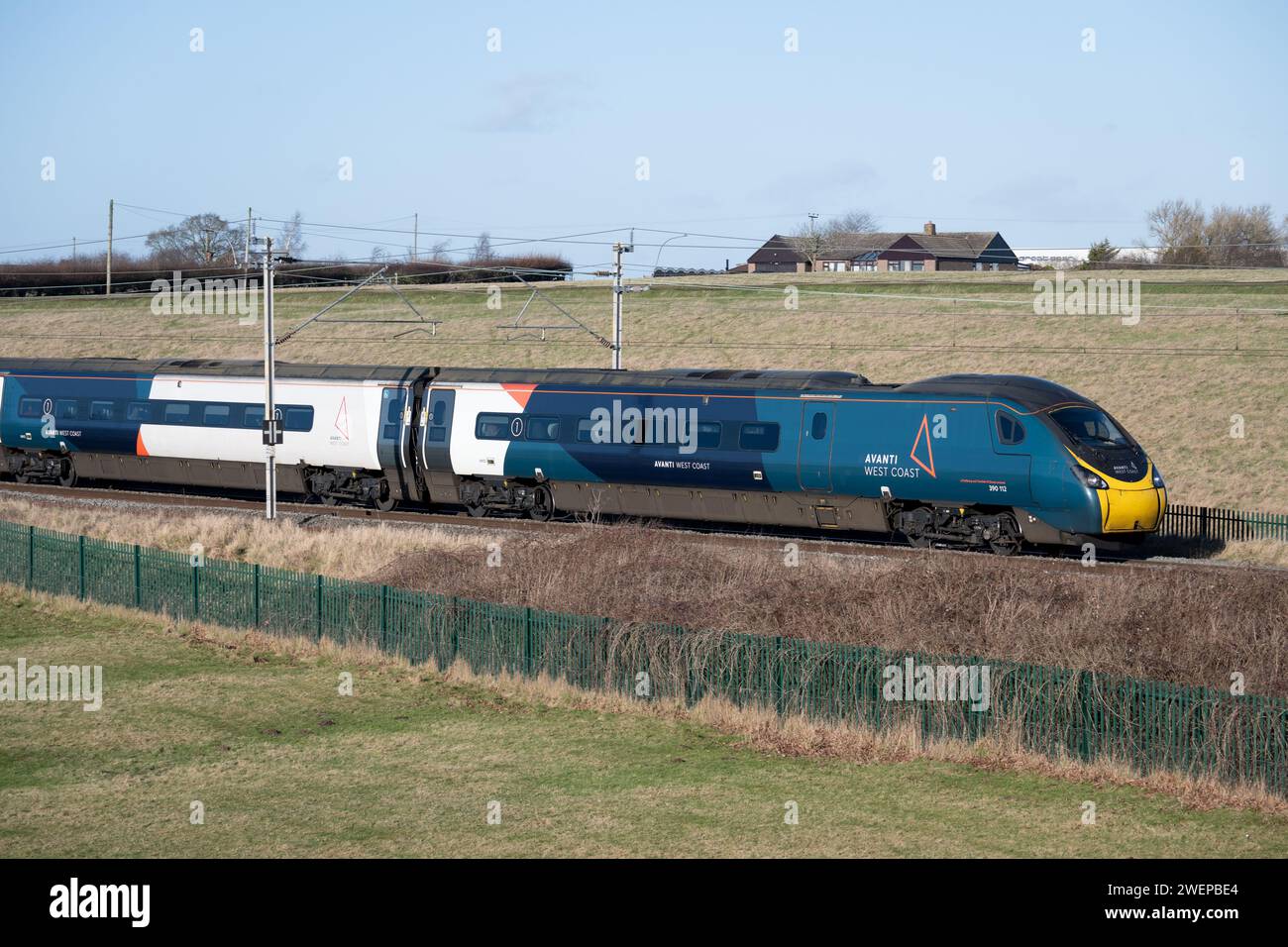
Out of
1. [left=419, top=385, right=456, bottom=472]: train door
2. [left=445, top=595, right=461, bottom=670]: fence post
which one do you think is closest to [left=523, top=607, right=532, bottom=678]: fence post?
[left=445, top=595, right=461, bottom=670]: fence post

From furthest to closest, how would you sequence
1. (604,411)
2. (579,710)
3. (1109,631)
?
(604,411)
(579,710)
(1109,631)

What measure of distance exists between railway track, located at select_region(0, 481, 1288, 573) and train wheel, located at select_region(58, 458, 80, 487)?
1.16 feet

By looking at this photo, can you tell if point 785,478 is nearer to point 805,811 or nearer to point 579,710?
point 579,710

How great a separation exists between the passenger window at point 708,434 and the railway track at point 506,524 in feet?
6.51

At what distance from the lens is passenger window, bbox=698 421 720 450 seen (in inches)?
1183

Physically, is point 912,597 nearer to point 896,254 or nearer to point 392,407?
point 392,407

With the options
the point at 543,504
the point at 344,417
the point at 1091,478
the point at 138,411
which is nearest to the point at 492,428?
the point at 543,504

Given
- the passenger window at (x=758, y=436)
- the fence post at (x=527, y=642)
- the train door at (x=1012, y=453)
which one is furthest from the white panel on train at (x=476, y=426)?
the fence post at (x=527, y=642)

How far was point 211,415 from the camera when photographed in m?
37.8

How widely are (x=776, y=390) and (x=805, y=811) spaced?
16216mm

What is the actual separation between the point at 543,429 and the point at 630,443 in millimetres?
2417

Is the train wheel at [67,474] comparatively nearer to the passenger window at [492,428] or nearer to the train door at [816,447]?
the passenger window at [492,428]

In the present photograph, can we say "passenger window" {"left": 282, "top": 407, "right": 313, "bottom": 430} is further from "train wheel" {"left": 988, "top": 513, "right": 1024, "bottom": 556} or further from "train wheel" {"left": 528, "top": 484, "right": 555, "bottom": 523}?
"train wheel" {"left": 988, "top": 513, "right": 1024, "bottom": 556}
